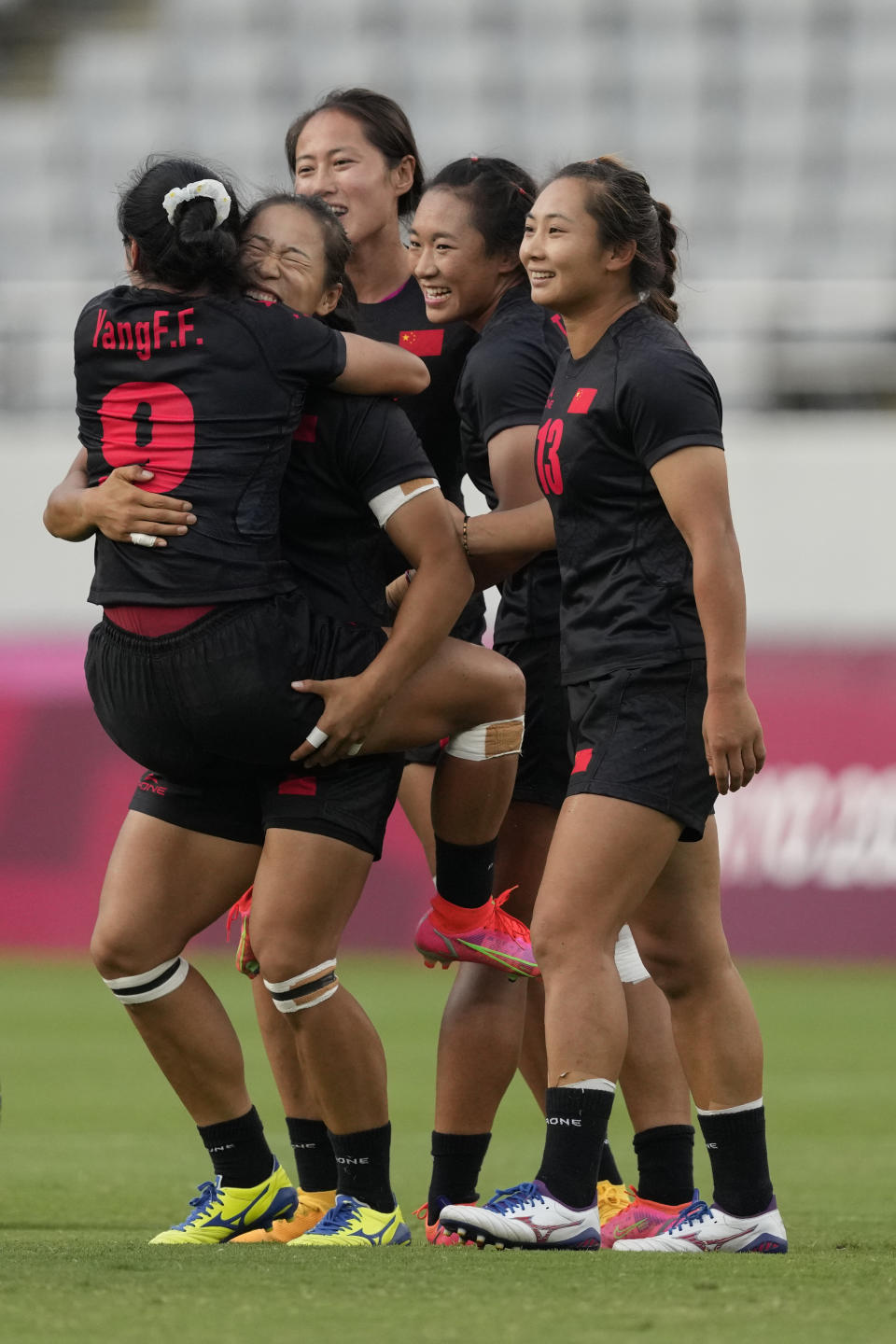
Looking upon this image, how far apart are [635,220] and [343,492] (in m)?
0.73

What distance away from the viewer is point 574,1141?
3.16 m

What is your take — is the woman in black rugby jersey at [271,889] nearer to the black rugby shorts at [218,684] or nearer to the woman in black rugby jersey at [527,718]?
the black rugby shorts at [218,684]

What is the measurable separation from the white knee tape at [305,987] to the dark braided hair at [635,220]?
1376 mm

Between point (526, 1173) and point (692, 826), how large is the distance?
179cm

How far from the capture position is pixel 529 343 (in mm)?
3756

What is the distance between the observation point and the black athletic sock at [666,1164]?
3668 mm

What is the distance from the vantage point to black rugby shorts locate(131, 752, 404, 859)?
338 cm

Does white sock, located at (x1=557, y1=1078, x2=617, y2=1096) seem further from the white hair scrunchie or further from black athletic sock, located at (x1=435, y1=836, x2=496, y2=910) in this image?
the white hair scrunchie

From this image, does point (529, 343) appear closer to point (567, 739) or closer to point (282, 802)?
point (567, 739)

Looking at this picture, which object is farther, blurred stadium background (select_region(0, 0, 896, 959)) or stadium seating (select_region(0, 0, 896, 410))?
stadium seating (select_region(0, 0, 896, 410))

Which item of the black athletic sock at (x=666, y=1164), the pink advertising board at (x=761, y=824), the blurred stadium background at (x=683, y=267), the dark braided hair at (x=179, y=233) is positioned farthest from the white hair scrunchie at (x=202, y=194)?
the blurred stadium background at (x=683, y=267)

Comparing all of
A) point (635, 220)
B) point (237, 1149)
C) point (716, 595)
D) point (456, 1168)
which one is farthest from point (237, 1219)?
point (635, 220)

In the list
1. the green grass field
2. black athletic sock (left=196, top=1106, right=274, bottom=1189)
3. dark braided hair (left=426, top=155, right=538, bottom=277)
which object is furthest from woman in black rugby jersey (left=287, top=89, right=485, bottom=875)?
the green grass field

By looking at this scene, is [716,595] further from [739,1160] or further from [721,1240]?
[721,1240]
